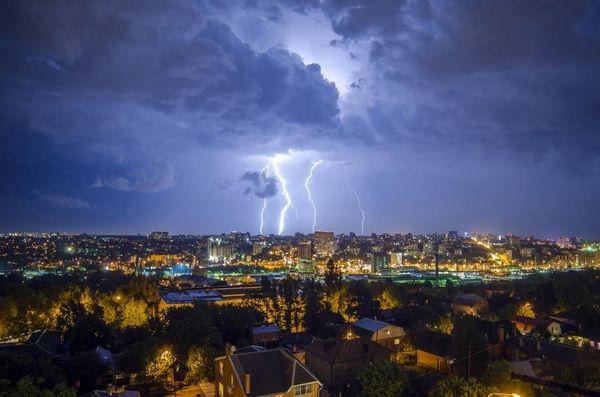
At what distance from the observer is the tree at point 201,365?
21953 millimetres

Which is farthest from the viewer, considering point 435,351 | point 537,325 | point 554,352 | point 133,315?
point 133,315

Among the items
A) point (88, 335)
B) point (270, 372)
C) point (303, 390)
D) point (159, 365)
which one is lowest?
point (159, 365)

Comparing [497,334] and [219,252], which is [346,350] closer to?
[497,334]

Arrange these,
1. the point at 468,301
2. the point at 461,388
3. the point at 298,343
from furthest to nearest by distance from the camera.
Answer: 1. the point at 468,301
2. the point at 298,343
3. the point at 461,388

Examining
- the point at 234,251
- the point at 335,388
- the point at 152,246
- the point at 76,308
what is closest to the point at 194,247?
the point at 152,246

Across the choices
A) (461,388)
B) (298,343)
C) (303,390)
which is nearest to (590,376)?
(461,388)

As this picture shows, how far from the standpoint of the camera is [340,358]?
2147 centimetres

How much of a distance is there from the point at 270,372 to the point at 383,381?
4.68 meters

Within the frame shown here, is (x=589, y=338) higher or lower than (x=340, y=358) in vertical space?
higher

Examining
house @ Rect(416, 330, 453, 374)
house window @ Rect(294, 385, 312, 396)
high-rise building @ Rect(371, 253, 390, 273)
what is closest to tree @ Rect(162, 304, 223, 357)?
house window @ Rect(294, 385, 312, 396)

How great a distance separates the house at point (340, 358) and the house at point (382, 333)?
506 cm

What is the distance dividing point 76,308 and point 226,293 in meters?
30.0

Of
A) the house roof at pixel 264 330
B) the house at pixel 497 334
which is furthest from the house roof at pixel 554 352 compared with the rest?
the house roof at pixel 264 330

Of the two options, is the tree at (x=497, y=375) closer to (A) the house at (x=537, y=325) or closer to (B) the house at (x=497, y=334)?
(B) the house at (x=497, y=334)
